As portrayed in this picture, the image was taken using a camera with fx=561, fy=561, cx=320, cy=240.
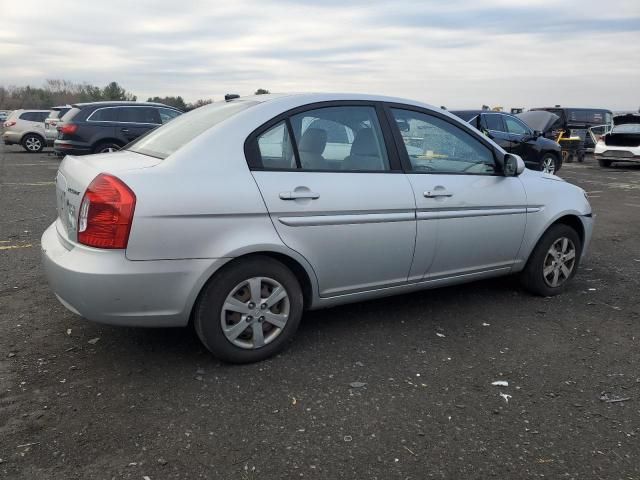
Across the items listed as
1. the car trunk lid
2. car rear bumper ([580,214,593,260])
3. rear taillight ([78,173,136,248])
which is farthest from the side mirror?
rear taillight ([78,173,136,248])

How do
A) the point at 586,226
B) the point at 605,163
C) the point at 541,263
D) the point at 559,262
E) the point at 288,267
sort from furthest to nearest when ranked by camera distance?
the point at 605,163 → the point at 586,226 → the point at 559,262 → the point at 541,263 → the point at 288,267

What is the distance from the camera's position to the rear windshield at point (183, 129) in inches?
134

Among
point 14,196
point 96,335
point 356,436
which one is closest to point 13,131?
point 14,196

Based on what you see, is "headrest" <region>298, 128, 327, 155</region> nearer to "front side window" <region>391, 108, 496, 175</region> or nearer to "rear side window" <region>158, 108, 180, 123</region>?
"front side window" <region>391, 108, 496, 175</region>

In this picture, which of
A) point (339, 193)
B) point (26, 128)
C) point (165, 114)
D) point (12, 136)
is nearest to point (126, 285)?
point (339, 193)

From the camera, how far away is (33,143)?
22.1 metres

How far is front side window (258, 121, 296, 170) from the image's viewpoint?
10.9ft

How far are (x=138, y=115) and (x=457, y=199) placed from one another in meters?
11.6

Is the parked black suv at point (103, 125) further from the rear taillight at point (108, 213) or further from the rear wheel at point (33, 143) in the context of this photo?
the rear taillight at point (108, 213)

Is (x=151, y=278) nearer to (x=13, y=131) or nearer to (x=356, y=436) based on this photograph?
(x=356, y=436)

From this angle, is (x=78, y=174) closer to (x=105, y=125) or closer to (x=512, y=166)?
(x=512, y=166)

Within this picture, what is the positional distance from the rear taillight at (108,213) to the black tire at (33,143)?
71.3 ft

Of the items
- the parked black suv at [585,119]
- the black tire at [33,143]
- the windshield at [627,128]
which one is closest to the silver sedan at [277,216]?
the windshield at [627,128]

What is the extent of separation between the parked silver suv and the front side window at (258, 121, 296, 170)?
21482 mm
